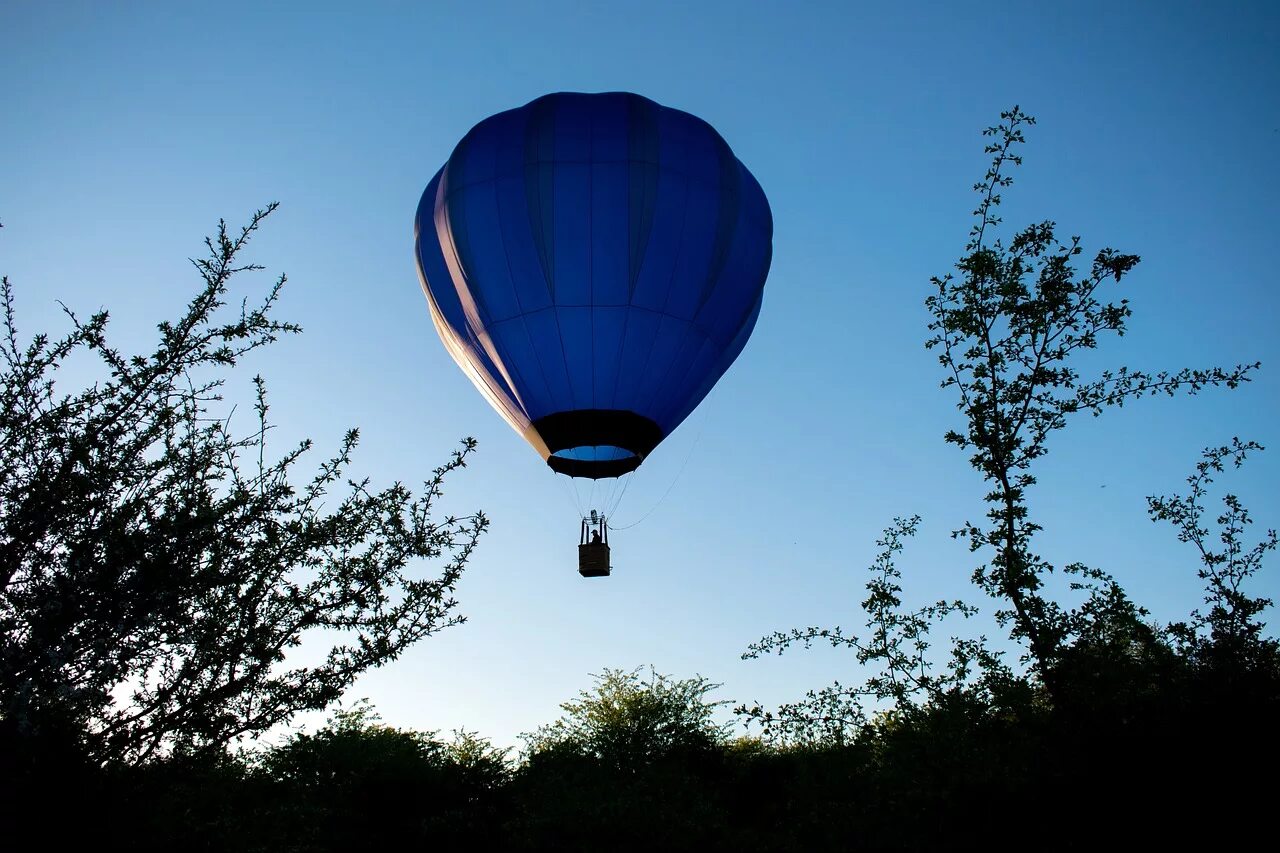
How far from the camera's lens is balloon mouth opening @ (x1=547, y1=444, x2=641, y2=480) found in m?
18.8

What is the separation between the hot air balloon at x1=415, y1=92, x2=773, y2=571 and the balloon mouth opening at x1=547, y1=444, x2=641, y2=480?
0.03m

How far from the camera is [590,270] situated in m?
17.9

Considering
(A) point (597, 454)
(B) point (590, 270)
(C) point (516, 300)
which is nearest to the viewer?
(B) point (590, 270)

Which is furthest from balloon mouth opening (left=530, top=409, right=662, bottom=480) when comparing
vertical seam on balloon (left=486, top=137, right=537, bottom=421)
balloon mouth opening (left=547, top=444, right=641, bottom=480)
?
vertical seam on balloon (left=486, top=137, right=537, bottom=421)

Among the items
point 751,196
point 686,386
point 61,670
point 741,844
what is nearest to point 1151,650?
point 61,670

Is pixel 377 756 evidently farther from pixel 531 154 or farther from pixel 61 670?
pixel 61 670

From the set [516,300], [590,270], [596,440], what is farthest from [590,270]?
[596,440]

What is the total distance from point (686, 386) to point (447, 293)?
5.72 metres

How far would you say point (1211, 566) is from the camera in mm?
8180

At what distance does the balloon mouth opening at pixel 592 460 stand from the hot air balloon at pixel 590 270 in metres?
0.03

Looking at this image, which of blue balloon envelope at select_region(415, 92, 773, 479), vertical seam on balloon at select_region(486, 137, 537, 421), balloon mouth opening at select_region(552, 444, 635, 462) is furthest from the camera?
balloon mouth opening at select_region(552, 444, 635, 462)

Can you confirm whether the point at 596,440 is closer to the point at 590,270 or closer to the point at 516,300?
the point at 516,300

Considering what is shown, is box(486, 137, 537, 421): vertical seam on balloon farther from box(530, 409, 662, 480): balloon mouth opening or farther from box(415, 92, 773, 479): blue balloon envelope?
box(530, 409, 662, 480): balloon mouth opening

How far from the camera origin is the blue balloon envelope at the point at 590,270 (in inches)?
705
